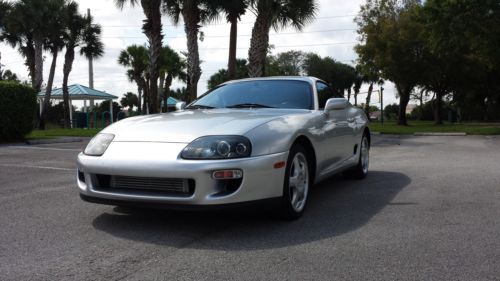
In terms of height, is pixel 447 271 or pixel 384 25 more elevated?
pixel 384 25

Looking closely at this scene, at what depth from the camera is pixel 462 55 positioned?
3097 cm

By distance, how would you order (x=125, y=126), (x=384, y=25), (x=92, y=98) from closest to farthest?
(x=125, y=126) < (x=384, y=25) < (x=92, y=98)

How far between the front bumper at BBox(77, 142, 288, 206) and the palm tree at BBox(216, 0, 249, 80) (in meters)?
15.5

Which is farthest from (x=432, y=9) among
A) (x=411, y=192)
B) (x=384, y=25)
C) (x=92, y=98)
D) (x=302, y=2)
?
(x=92, y=98)

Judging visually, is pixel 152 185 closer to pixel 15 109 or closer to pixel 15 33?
pixel 15 109

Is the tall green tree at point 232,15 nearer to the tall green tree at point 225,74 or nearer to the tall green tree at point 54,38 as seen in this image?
the tall green tree at point 54,38

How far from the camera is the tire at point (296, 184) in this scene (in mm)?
4270

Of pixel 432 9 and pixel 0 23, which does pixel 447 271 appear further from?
pixel 0 23

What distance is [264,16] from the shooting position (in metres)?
19.0

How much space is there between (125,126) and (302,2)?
1605 centimetres

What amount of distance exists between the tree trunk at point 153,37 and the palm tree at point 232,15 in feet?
7.89

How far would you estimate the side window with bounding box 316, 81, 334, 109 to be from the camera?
18.5 ft

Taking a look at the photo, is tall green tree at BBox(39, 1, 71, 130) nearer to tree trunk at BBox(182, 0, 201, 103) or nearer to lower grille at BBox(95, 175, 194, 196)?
tree trunk at BBox(182, 0, 201, 103)

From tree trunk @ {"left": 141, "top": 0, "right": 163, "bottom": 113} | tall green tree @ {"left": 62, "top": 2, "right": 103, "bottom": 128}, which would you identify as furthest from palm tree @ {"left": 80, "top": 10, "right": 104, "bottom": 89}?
tree trunk @ {"left": 141, "top": 0, "right": 163, "bottom": 113}
